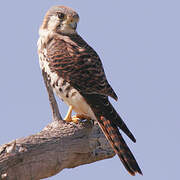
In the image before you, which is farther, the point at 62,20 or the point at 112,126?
the point at 62,20

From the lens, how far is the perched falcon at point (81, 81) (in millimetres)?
6402

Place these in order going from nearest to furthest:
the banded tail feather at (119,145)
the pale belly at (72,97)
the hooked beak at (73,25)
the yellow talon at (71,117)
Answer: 1. the banded tail feather at (119,145)
2. the pale belly at (72,97)
3. the yellow talon at (71,117)
4. the hooked beak at (73,25)

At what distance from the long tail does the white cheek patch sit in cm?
104

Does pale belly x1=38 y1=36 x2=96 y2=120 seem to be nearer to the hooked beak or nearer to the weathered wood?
the weathered wood

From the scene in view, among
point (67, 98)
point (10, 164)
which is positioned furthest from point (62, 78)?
point (10, 164)

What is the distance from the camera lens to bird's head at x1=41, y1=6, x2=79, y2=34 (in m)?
6.97

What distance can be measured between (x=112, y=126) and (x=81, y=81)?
0.61 m

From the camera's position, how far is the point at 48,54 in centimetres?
675

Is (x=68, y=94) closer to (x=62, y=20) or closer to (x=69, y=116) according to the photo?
(x=69, y=116)

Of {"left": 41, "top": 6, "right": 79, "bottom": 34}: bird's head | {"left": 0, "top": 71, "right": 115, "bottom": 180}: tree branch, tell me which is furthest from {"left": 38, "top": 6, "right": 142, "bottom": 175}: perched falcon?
{"left": 0, "top": 71, "right": 115, "bottom": 180}: tree branch

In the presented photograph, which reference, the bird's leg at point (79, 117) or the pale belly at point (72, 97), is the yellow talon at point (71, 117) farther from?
the pale belly at point (72, 97)

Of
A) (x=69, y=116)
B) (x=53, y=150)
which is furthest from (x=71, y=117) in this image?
(x=53, y=150)

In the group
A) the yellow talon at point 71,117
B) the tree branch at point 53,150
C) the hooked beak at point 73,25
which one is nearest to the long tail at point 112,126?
the tree branch at point 53,150

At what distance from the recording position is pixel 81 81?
6.49 meters
